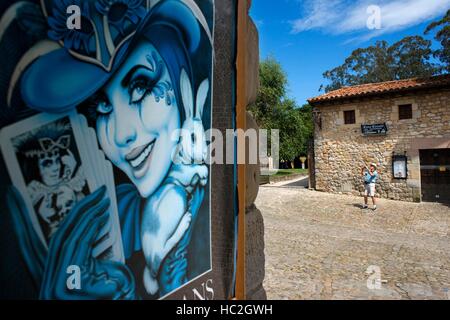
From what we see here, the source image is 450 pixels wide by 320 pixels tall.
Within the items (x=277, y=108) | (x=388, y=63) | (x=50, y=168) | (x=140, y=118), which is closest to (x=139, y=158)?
(x=140, y=118)

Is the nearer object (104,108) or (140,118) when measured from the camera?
(104,108)

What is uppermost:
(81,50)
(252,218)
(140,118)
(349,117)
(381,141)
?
(349,117)

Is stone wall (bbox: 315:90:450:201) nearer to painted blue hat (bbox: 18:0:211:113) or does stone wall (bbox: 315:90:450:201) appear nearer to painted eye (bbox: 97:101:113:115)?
painted blue hat (bbox: 18:0:211:113)

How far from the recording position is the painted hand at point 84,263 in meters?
1.12

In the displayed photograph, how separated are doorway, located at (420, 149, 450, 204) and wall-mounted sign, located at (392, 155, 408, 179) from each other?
0.67m

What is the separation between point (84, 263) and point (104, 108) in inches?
25.8

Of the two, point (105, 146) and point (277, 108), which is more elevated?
point (277, 108)

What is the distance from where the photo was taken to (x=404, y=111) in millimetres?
12078

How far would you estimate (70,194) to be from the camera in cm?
118

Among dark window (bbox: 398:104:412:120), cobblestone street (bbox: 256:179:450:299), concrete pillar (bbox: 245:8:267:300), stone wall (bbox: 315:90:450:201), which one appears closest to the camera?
concrete pillar (bbox: 245:8:267:300)

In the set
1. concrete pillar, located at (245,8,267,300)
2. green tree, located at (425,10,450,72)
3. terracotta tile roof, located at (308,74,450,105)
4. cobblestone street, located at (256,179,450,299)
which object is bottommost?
cobblestone street, located at (256,179,450,299)

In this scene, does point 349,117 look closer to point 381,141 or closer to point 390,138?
point 381,141

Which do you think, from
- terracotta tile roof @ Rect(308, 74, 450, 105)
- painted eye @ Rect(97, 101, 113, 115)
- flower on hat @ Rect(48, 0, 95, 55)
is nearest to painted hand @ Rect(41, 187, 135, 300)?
painted eye @ Rect(97, 101, 113, 115)

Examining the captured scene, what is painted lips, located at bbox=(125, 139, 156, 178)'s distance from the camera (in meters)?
1.46
